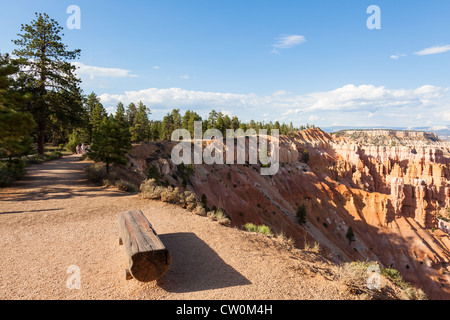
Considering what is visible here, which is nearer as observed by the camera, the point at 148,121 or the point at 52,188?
the point at 52,188

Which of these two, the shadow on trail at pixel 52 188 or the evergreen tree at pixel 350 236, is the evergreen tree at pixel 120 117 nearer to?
the shadow on trail at pixel 52 188

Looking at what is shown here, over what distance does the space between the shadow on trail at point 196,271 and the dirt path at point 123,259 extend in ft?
0.07

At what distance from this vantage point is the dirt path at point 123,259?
16.1 feet

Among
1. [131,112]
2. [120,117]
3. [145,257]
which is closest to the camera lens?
[145,257]

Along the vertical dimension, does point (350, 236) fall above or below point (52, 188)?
below

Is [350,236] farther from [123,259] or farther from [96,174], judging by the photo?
[123,259]

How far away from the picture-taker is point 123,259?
20.2ft

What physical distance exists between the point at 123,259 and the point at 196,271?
6.67 ft

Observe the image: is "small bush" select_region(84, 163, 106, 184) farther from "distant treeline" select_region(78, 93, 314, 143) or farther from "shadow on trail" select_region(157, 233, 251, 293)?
"distant treeline" select_region(78, 93, 314, 143)

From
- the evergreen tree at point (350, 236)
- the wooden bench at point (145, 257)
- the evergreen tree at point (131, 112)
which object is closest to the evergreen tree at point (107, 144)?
the wooden bench at point (145, 257)

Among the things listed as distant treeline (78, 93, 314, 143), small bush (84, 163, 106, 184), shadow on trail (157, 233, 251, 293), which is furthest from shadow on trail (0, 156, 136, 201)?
distant treeline (78, 93, 314, 143)

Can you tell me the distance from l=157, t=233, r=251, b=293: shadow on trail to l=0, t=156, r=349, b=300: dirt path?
22mm

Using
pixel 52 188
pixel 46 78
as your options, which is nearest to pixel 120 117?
pixel 46 78
